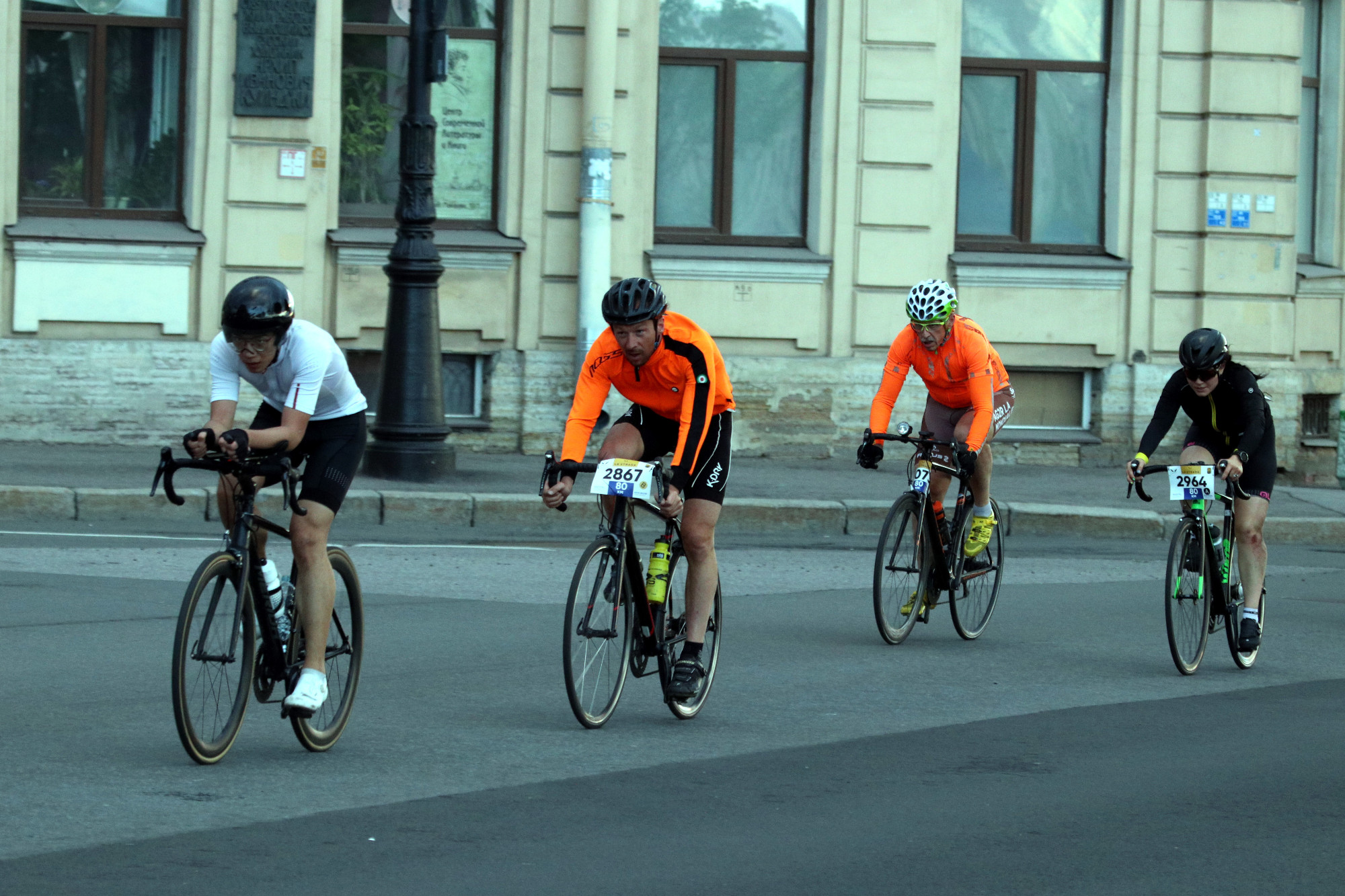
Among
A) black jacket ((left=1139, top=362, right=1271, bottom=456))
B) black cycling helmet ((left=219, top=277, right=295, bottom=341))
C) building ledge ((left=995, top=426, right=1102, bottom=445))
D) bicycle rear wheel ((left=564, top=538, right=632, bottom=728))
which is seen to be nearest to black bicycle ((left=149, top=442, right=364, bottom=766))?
black cycling helmet ((left=219, top=277, right=295, bottom=341))

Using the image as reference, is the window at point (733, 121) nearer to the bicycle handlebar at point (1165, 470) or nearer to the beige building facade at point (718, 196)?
the beige building facade at point (718, 196)

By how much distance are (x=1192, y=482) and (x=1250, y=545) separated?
1.78 ft

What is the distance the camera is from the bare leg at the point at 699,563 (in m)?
6.88

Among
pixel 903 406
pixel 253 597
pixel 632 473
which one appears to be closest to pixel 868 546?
pixel 903 406

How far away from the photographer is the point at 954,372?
9250 millimetres

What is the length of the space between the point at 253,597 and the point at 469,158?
11212 mm

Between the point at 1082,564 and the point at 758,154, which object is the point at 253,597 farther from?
the point at 758,154

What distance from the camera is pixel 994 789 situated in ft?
19.8

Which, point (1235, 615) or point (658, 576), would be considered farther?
point (1235, 615)

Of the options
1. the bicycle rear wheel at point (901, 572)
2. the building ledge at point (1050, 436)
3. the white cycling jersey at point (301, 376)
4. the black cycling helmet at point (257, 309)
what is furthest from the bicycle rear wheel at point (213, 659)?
the building ledge at point (1050, 436)

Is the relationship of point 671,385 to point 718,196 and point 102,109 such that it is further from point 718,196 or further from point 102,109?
point 102,109

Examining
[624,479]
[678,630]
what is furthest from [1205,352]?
[624,479]

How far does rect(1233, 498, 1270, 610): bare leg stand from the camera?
8.54 meters

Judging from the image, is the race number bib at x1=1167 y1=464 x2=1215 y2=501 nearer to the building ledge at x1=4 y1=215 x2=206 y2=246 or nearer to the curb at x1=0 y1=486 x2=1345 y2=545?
the curb at x1=0 y1=486 x2=1345 y2=545
